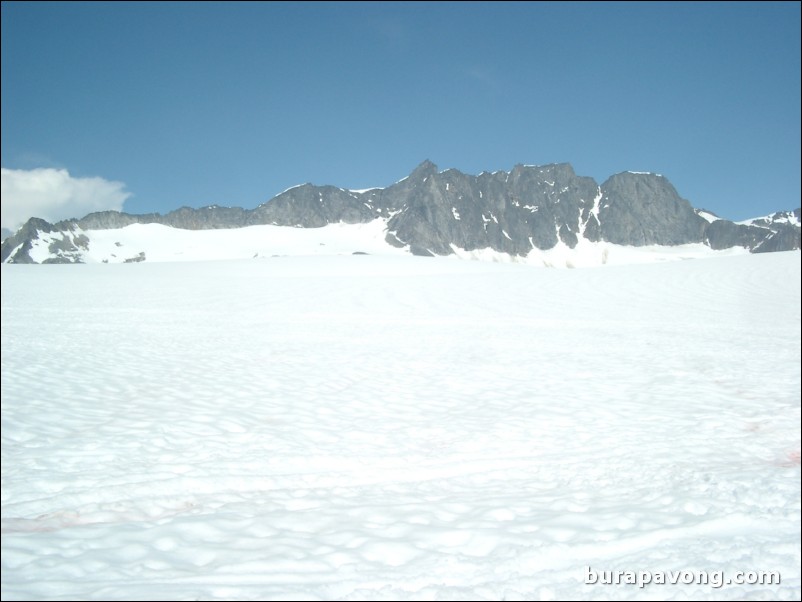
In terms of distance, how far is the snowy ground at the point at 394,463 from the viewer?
3.85 m

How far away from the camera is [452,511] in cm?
488

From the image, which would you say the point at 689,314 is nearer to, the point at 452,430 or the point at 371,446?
the point at 452,430

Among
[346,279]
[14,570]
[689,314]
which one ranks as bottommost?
[14,570]

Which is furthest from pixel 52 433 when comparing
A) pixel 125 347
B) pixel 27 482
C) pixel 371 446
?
pixel 125 347

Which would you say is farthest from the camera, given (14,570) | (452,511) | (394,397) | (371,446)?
(394,397)

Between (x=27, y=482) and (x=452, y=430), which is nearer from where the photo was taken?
(x=27, y=482)

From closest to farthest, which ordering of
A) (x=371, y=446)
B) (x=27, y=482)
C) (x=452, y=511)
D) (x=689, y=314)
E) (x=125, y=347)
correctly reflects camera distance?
(x=452, y=511) < (x=27, y=482) < (x=371, y=446) < (x=125, y=347) < (x=689, y=314)

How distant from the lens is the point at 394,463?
6176 mm

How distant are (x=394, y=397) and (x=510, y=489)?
4.11m

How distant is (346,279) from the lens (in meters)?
35.5

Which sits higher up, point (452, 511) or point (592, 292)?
point (592, 292)

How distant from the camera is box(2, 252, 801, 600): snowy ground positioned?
3.85 m

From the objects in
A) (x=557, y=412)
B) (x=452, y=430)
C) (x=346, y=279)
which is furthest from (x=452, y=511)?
(x=346, y=279)

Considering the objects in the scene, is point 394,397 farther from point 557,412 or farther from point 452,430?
point 557,412
